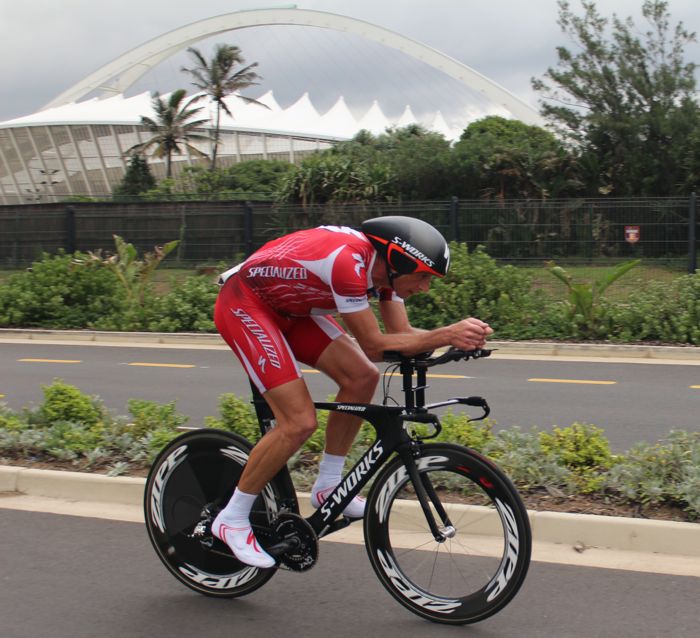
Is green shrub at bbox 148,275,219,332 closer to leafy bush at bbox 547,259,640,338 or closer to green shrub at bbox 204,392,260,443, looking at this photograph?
leafy bush at bbox 547,259,640,338

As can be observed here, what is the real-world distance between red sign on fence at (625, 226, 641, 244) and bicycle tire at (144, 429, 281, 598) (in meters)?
15.2

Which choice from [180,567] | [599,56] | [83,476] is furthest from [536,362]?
[599,56]

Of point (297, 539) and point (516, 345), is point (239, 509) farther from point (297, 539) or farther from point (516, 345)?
point (516, 345)

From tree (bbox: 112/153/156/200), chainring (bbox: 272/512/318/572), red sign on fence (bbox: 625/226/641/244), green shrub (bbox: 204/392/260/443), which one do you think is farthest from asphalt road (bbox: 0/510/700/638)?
tree (bbox: 112/153/156/200)

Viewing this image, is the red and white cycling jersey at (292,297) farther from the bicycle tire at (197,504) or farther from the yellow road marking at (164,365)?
the yellow road marking at (164,365)

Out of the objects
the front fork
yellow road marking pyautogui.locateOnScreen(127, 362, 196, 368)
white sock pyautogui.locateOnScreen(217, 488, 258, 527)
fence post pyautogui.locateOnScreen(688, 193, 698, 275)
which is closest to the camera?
the front fork

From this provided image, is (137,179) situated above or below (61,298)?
above

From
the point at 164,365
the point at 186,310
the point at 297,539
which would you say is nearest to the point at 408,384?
the point at 297,539

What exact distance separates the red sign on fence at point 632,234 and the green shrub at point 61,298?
9.86 meters

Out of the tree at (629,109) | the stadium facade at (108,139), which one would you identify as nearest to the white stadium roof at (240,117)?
the stadium facade at (108,139)

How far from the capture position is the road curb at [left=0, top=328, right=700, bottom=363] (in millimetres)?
13617

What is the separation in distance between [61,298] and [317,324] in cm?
1489

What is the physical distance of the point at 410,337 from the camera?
3686 millimetres

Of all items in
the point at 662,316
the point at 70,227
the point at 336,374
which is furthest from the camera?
the point at 70,227
